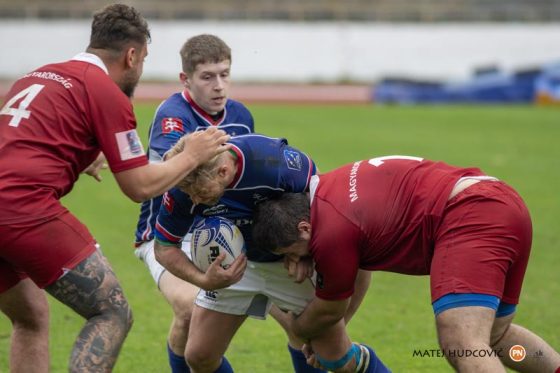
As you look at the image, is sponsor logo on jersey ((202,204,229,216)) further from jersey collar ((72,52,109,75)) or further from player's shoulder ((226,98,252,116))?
player's shoulder ((226,98,252,116))

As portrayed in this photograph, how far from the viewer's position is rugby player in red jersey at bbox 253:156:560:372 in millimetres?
4488

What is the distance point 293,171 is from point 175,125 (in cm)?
137

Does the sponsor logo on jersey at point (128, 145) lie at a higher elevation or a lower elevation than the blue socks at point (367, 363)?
higher

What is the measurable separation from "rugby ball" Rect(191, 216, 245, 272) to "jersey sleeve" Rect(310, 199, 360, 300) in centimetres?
53

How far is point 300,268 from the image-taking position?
16.6 ft

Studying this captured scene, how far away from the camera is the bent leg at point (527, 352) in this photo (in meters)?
5.20

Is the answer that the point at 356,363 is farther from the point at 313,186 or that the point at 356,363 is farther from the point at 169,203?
the point at 169,203

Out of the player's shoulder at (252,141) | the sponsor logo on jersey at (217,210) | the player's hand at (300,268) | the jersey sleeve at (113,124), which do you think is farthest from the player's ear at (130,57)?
the player's hand at (300,268)

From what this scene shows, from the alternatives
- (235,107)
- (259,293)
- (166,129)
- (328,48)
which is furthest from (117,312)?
(328,48)

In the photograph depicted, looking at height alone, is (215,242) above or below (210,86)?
below

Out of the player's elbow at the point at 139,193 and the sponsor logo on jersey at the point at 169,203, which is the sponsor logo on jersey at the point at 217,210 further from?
the player's elbow at the point at 139,193

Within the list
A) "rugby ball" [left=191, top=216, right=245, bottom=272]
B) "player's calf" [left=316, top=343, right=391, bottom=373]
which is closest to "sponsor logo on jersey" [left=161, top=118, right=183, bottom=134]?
"rugby ball" [left=191, top=216, right=245, bottom=272]

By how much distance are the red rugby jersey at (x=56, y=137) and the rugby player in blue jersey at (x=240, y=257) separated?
36 cm

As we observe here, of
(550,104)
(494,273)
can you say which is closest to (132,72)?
(494,273)
